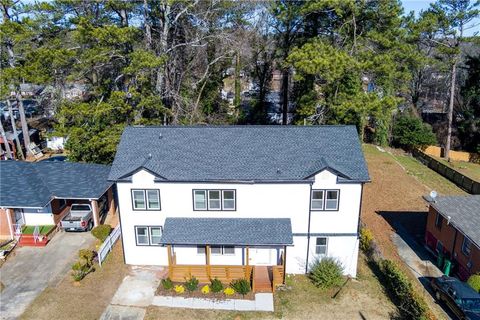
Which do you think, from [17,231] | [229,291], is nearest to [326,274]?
[229,291]

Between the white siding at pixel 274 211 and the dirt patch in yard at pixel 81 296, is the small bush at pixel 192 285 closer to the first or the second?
the white siding at pixel 274 211

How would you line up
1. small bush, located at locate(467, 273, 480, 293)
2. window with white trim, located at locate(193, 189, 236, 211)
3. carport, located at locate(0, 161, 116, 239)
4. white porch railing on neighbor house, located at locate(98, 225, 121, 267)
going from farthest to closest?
1. carport, located at locate(0, 161, 116, 239)
2. white porch railing on neighbor house, located at locate(98, 225, 121, 267)
3. window with white trim, located at locate(193, 189, 236, 211)
4. small bush, located at locate(467, 273, 480, 293)

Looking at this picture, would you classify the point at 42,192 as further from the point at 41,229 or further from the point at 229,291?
the point at 229,291

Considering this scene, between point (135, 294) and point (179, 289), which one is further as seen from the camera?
point (179, 289)

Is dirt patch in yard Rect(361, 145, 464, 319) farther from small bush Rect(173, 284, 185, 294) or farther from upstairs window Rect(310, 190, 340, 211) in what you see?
small bush Rect(173, 284, 185, 294)

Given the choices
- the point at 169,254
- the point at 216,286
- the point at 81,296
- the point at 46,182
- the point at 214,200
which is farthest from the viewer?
the point at 46,182

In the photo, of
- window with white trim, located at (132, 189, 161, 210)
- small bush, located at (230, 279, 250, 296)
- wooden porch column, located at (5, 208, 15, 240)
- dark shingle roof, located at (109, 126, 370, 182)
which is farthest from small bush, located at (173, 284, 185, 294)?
wooden porch column, located at (5, 208, 15, 240)
